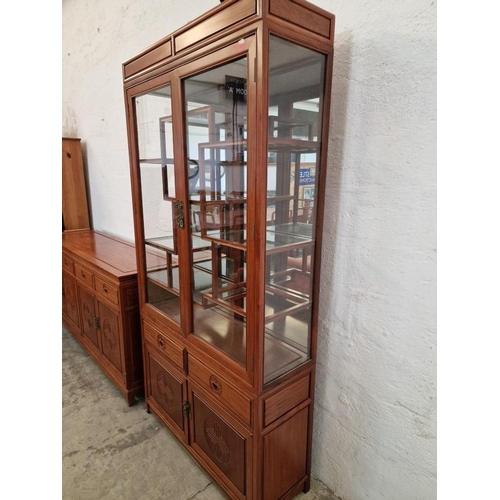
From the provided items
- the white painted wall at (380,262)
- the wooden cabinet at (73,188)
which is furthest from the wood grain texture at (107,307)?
the white painted wall at (380,262)

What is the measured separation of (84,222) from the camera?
390 centimetres

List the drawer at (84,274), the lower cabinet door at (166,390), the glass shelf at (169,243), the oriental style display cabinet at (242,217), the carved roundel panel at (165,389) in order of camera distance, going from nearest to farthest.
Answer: the oriental style display cabinet at (242,217) → the glass shelf at (169,243) → the lower cabinet door at (166,390) → the carved roundel panel at (165,389) → the drawer at (84,274)

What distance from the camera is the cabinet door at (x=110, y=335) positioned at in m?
2.39

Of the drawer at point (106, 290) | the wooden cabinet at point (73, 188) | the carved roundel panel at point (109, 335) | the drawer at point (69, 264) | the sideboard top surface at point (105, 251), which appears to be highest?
the wooden cabinet at point (73, 188)

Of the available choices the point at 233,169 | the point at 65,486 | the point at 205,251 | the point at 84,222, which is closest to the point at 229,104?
the point at 233,169

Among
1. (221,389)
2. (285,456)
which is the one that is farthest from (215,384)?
(285,456)

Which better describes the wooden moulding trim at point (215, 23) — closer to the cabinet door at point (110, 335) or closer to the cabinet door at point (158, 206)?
the cabinet door at point (158, 206)

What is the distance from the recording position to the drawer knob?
5.04 ft

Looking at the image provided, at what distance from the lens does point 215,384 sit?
156cm

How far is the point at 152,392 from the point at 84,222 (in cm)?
246

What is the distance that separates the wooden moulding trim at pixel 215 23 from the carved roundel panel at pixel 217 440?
1661 mm

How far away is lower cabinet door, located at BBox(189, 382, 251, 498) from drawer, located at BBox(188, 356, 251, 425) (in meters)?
0.06

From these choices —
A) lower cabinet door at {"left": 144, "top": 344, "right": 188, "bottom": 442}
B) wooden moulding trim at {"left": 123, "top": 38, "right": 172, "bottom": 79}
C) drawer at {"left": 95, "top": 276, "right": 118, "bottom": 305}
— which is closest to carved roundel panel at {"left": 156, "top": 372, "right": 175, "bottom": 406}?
lower cabinet door at {"left": 144, "top": 344, "right": 188, "bottom": 442}
